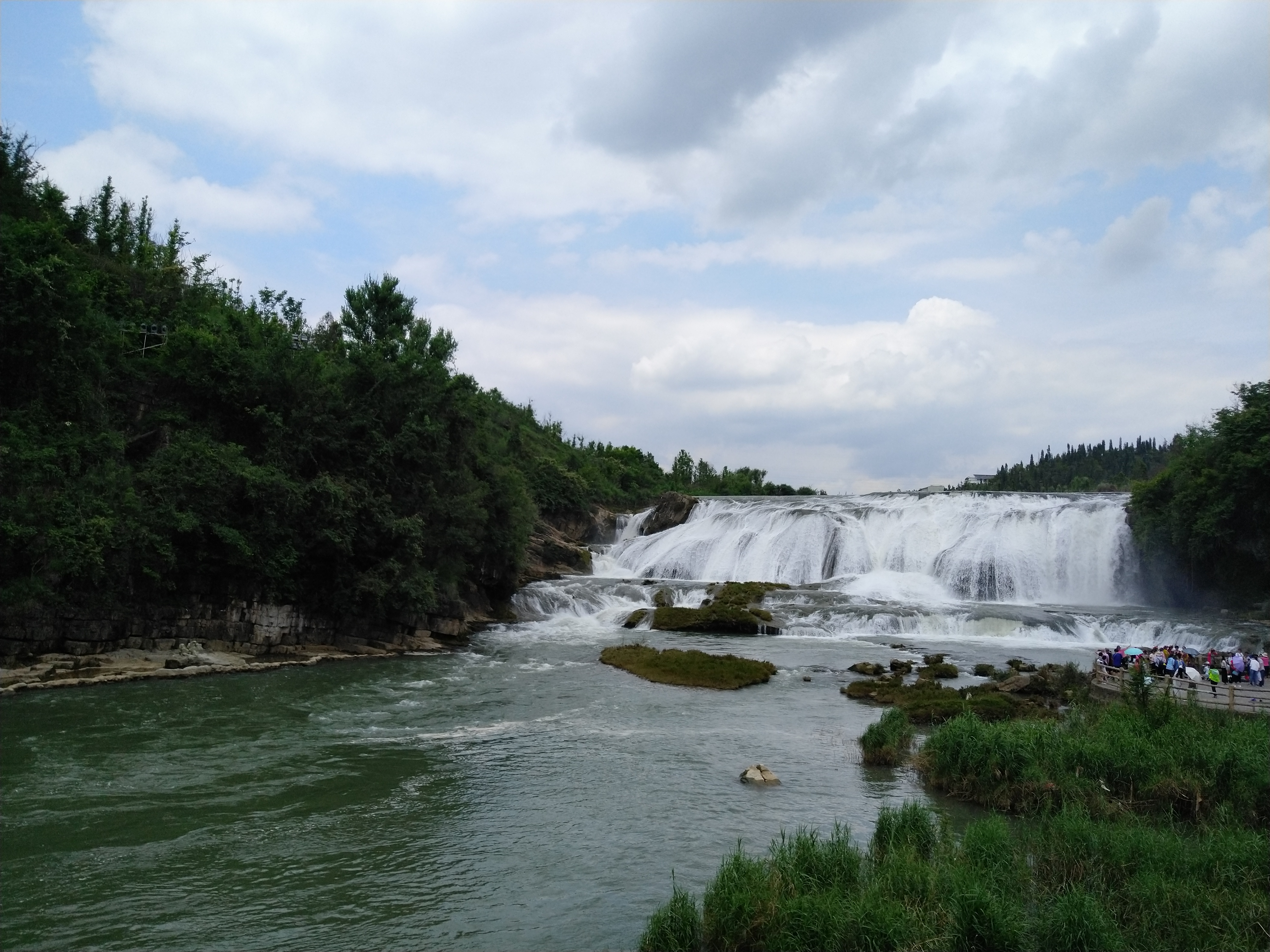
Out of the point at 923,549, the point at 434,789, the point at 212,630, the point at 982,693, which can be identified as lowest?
the point at 434,789

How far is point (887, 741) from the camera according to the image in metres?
13.6

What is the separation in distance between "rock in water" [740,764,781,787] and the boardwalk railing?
620 centimetres

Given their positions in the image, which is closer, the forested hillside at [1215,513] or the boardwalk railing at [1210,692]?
the boardwalk railing at [1210,692]

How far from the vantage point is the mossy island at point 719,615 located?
1168 inches

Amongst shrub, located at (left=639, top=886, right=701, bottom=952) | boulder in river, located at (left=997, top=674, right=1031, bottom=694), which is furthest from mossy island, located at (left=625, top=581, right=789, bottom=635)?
shrub, located at (left=639, top=886, right=701, bottom=952)

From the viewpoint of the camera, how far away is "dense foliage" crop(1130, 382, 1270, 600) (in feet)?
100

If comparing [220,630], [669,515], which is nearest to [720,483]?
[669,515]

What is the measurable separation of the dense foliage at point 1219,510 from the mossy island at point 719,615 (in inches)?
650

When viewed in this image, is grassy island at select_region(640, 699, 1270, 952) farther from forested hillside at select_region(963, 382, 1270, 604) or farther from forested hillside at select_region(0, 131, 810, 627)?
forested hillside at select_region(963, 382, 1270, 604)

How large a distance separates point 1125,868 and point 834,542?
33023mm

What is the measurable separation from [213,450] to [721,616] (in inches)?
699

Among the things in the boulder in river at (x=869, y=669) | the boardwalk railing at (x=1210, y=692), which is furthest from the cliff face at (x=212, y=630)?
the boardwalk railing at (x=1210, y=692)

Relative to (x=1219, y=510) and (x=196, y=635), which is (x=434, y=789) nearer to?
(x=196, y=635)

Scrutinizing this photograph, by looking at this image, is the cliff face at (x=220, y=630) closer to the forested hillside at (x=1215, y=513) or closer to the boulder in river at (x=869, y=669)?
the boulder in river at (x=869, y=669)
